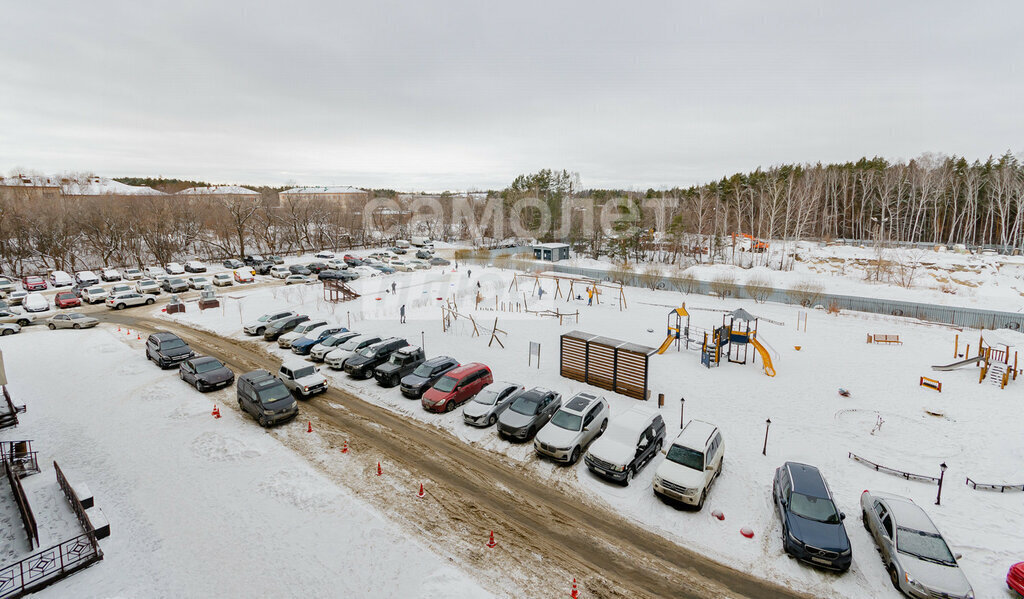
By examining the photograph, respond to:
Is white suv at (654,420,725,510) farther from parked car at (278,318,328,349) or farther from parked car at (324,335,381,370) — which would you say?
parked car at (278,318,328,349)

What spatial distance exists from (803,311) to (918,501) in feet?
79.5

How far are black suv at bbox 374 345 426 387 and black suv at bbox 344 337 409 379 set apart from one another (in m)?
0.45

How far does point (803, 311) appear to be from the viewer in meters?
32.4

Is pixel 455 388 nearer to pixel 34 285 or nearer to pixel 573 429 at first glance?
pixel 573 429

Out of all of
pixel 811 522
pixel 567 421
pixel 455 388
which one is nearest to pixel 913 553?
pixel 811 522

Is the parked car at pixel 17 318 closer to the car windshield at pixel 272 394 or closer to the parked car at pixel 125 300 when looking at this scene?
the parked car at pixel 125 300

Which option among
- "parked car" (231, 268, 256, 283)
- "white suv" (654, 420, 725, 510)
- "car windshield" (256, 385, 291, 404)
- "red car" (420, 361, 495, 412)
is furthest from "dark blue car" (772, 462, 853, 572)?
"parked car" (231, 268, 256, 283)

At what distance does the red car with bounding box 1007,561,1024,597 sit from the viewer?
830cm

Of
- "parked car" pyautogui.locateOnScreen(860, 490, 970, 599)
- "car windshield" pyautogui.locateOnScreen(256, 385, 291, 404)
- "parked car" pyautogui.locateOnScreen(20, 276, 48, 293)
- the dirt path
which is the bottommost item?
the dirt path

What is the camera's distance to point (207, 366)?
18.9m

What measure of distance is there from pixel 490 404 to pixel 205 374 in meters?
12.4

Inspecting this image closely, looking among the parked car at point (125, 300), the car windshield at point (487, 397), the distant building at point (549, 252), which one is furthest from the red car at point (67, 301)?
the distant building at point (549, 252)

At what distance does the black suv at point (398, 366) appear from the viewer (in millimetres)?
18739

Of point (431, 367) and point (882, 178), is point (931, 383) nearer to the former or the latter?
point (431, 367)
